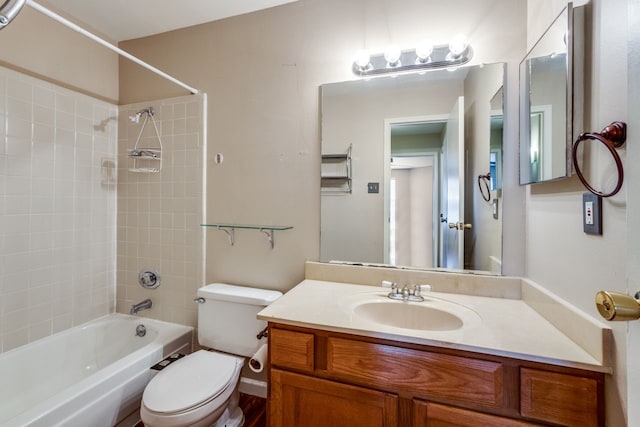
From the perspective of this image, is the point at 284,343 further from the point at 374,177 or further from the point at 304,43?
the point at 304,43

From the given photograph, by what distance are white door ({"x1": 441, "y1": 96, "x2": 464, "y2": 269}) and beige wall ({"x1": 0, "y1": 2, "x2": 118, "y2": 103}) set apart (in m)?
2.34

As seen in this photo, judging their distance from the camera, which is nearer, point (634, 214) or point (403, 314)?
point (634, 214)

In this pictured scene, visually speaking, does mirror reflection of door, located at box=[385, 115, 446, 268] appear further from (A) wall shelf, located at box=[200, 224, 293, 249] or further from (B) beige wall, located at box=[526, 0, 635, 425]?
(A) wall shelf, located at box=[200, 224, 293, 249]

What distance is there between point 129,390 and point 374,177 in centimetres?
170

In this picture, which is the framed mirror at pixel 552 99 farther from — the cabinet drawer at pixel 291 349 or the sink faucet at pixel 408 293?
A: the cabinet drawer at pixel 291 349

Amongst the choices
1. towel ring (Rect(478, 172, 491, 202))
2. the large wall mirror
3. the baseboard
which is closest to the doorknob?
the large wall mirror

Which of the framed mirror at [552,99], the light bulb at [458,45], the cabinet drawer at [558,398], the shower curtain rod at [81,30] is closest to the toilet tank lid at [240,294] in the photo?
the cabinet drawer at [558,398]

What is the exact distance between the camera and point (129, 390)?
1.49 m

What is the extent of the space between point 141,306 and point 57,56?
1.69 m

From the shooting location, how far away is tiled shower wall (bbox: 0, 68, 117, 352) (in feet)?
5.23

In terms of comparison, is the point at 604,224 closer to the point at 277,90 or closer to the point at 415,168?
the point at 415,168

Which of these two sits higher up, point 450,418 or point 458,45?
point 458,45

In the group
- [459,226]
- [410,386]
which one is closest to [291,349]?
[410,386]

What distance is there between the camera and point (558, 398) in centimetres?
83
